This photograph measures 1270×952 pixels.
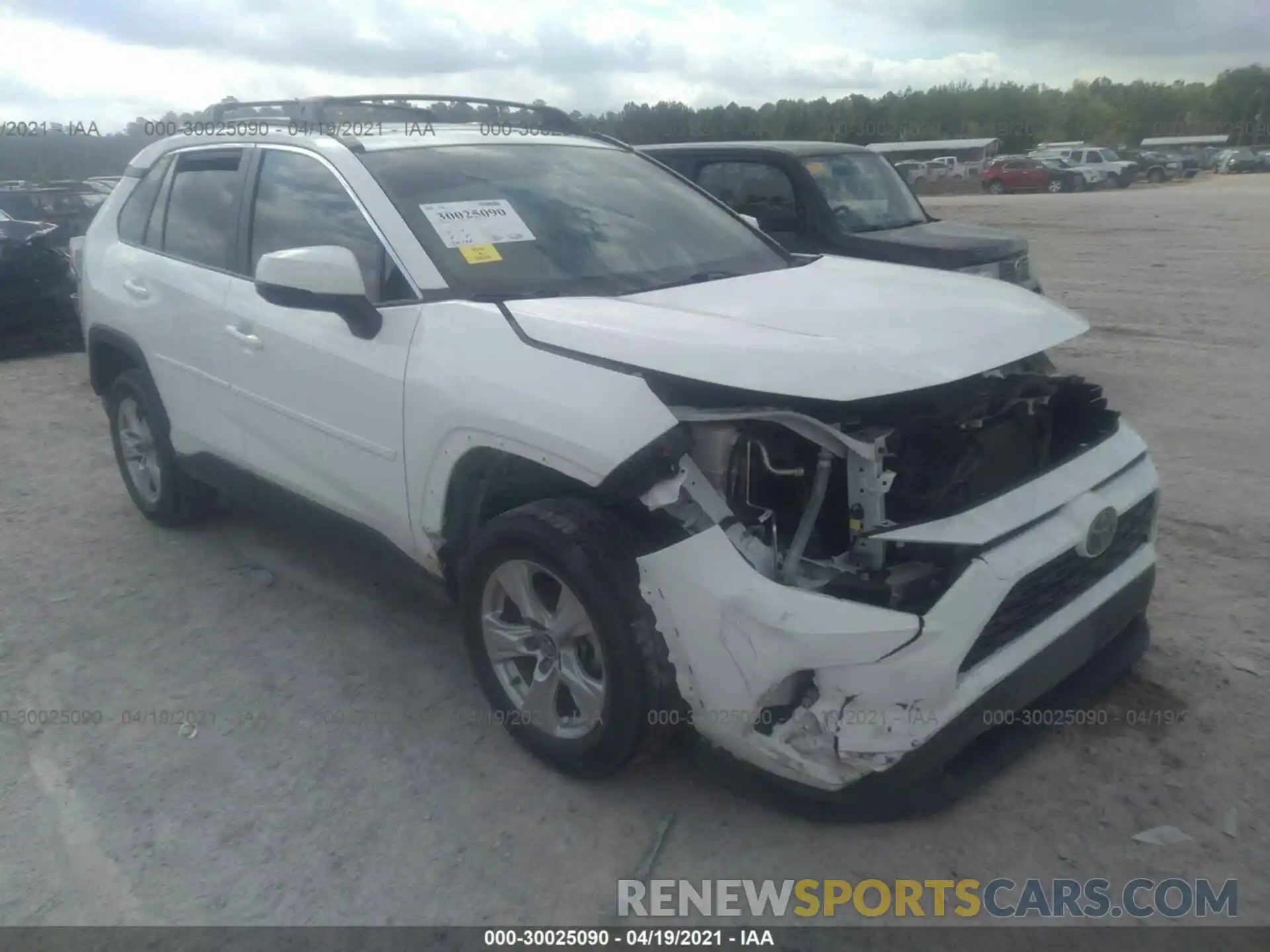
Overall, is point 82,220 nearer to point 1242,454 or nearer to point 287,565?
point 287,565

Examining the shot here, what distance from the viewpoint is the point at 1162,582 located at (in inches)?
167

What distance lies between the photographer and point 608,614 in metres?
2.72

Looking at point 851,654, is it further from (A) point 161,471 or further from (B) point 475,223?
(A) point 161,471

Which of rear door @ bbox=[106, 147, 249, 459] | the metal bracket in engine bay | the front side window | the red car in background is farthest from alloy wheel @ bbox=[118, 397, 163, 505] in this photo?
the red car in background

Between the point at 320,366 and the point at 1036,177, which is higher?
the point at 1036,177

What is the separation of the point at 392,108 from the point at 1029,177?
3830 centimetres

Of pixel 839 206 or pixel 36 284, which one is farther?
pixel 36 284

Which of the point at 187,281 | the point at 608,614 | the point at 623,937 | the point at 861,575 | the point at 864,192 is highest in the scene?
the point at 864,192

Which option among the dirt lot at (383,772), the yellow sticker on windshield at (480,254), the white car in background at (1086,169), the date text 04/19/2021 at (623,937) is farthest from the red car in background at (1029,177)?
the date text 04/19/2021 at (623,937)

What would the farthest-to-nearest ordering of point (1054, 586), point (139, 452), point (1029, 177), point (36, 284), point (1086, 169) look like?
point (1086, 169)
point (1029, 177)
point (36, 284)
point (139, 452)
point (1054, 586)

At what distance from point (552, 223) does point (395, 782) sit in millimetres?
1906

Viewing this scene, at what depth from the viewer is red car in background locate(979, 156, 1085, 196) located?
38.1 meters

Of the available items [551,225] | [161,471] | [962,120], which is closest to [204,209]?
[161,471]

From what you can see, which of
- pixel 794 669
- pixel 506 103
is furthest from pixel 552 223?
pixel 794 669
